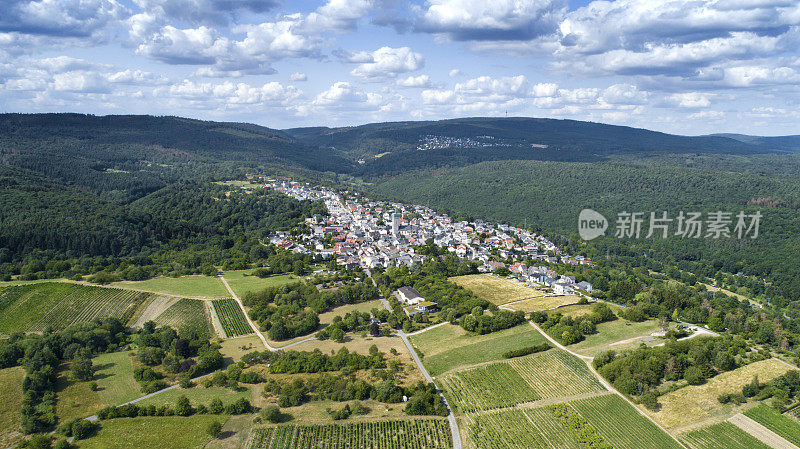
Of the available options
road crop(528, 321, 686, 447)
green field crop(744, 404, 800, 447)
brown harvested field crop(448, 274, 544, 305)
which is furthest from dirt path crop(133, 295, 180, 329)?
green field crop(744, 404, 800, 447)

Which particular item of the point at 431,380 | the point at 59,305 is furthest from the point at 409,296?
the point at 59,305

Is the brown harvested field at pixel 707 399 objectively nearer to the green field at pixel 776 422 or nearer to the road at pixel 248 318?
the green field at pixel 776 422

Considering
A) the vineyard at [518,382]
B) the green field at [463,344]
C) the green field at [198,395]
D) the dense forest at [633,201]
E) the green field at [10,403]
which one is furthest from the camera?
the dense forest at [633,201]

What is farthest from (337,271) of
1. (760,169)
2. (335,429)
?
(760,169)

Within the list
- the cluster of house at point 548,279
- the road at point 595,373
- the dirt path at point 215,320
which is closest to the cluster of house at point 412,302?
the road at point 595,373

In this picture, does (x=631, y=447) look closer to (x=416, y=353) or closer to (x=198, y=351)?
(x=416, y=353)

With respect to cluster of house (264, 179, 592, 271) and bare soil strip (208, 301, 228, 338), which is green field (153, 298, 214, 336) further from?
cluster of house (264, 179, 592, 271)
